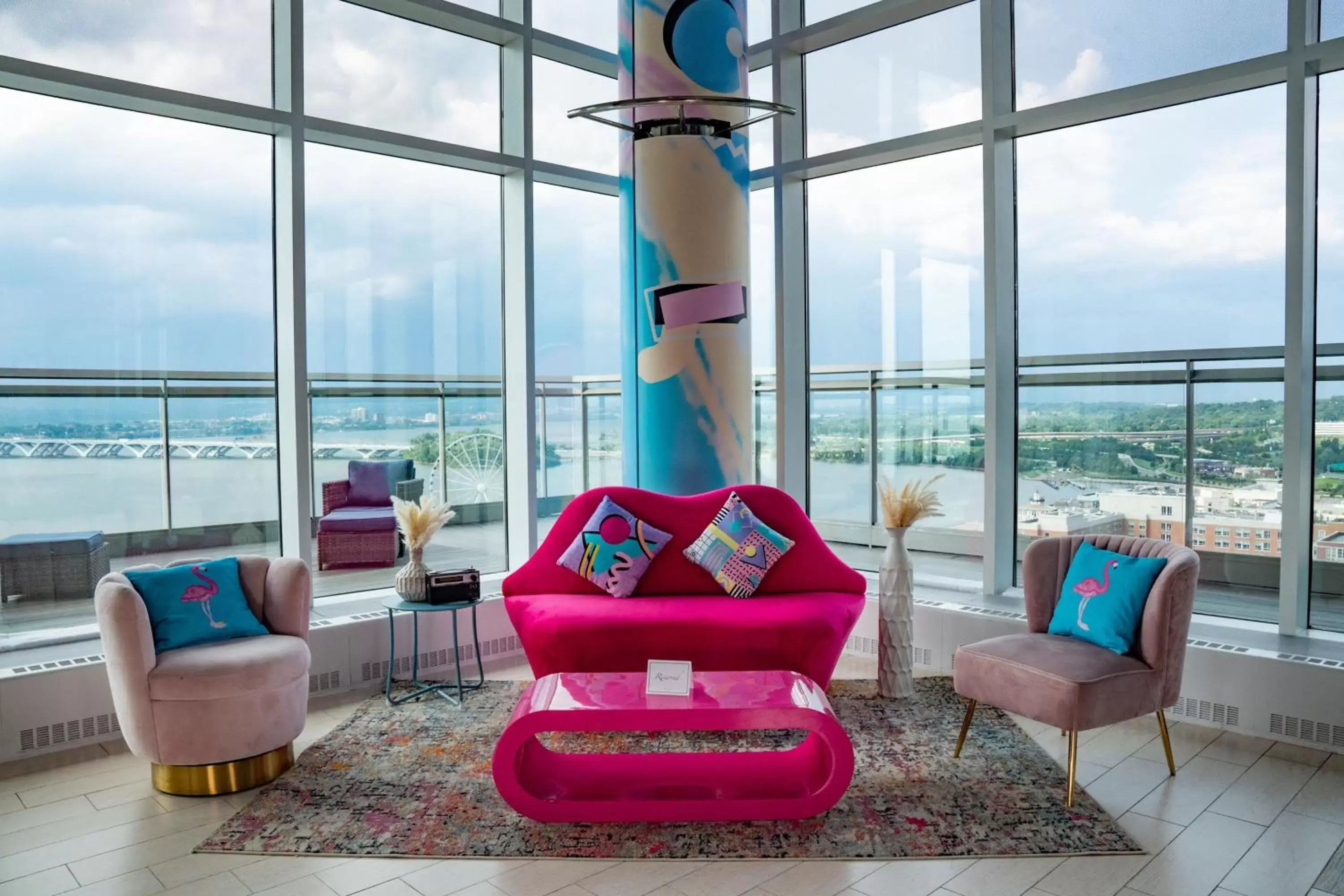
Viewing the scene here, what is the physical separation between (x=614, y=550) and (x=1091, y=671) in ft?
7.18

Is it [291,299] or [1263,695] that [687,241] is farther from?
[1263,695]

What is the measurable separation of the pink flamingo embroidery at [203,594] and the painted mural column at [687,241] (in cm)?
227

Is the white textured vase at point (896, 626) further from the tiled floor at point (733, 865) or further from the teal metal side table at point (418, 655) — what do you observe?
the teal metal side table at point (418, 655)

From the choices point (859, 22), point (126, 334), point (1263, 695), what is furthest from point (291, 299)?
point (1263, 695)

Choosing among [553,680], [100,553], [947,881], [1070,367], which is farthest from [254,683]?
[1070,367]

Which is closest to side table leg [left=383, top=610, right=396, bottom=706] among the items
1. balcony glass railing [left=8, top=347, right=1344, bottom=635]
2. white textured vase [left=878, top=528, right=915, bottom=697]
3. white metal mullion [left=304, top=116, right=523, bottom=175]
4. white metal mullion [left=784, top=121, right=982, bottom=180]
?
balcony glass railing [left=8, top=347, right=1344, bottom=635]

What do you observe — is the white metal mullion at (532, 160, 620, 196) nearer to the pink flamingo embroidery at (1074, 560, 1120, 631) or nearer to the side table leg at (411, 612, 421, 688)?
the side table leg at (411, 612, 421, 688)

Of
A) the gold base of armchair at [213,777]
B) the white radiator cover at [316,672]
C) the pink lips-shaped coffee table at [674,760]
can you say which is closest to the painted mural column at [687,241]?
the white radiator cover at [316,672]

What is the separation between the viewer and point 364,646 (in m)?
4.80

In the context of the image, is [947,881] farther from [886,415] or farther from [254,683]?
[886,415]

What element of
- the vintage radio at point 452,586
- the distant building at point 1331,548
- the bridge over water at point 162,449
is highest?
the bridge over water at point 162,449

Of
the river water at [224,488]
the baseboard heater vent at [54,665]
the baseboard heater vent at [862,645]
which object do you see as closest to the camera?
the baseboard heater vent at [54,665]

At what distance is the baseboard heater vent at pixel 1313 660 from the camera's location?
12.6 ft

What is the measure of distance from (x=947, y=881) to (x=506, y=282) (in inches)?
161
